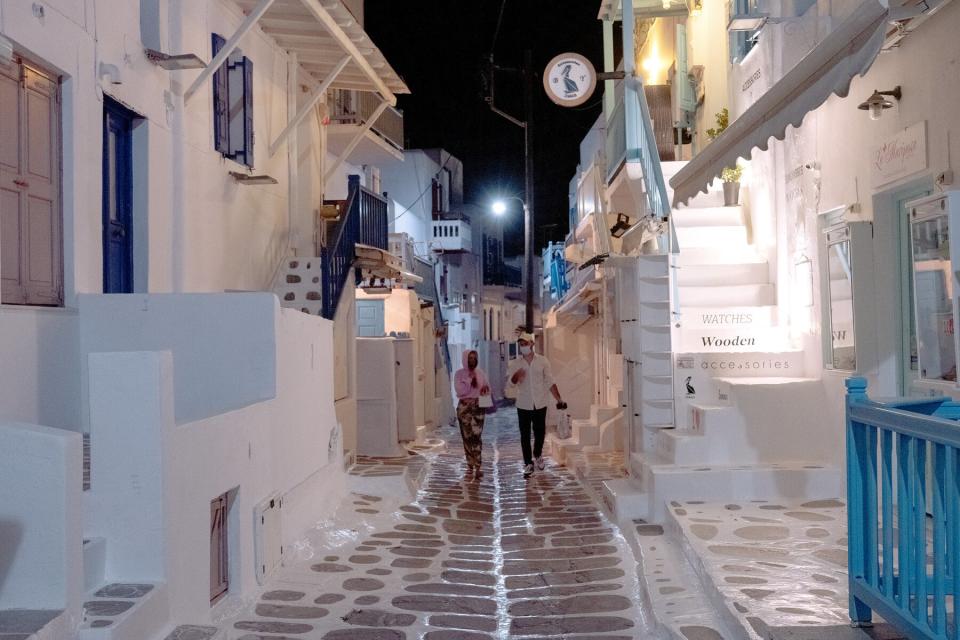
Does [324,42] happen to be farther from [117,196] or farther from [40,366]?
[40,366]

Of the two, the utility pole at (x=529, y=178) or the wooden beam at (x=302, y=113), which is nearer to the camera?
the wooden beam at (x=302, y=113)

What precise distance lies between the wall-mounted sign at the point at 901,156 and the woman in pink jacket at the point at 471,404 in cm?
655

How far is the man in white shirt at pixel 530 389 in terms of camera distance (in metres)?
13.3

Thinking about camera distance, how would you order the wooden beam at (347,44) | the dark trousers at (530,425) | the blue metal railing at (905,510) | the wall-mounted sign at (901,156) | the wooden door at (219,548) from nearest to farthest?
the blue metal railing at (905,510), the wooden door at (219,548), the wall-mounted sign at (901,156), the wooden beam at (347,44), the dark trousers at (530,425)

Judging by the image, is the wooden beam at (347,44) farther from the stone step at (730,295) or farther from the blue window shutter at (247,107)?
the stone step at (730,295)

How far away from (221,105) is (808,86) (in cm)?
714

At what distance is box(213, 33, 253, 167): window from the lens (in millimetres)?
11102

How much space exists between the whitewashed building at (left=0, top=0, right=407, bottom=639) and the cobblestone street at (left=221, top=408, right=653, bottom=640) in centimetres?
40

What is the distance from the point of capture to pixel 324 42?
13.2 meters

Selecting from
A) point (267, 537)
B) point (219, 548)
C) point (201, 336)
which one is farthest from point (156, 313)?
point (219, 548)

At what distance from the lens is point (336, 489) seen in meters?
10.4

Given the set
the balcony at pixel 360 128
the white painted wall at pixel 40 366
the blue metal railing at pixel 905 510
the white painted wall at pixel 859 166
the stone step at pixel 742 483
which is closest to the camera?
the blue metal railing at pixel 905 510

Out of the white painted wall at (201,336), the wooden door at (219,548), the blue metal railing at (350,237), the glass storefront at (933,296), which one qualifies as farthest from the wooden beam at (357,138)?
the glass storefront at (933,296)

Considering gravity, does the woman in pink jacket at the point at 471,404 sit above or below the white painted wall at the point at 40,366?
below
